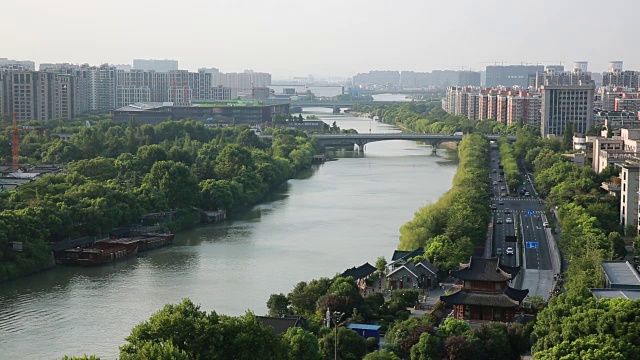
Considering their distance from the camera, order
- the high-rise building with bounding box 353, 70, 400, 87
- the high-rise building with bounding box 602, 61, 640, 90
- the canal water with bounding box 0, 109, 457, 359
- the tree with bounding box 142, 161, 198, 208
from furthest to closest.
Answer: the high-rise building with bounding box 353, 70, 400, 87
the high-rise building with bounding box 602, 61, 640, 90
the tree with bounding box 142, 161, 198, 208
the canal water with bounding box 0, 109, 457, 359

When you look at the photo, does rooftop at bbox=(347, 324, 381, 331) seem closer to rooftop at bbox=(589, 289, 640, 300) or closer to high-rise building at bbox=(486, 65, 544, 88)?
rooftop at bbox=(589, 289, 640, 300)

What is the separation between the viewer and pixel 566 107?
24578 millimetres

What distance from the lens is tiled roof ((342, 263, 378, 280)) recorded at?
8.68 m

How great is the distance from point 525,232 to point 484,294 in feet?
13.6

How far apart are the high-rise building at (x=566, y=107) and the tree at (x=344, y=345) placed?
18841mm

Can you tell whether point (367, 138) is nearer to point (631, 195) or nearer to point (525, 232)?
point (525, 232)

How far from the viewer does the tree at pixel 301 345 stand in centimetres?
572

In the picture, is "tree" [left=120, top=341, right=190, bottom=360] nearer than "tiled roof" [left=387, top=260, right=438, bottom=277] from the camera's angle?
Yes

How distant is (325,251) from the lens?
419 inches

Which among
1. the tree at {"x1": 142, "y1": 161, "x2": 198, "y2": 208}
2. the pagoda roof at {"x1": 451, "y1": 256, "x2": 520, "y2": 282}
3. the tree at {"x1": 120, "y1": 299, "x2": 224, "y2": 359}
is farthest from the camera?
the tree at {"x1": 142, "y1": 161, "x2": 198, "y2": 208}

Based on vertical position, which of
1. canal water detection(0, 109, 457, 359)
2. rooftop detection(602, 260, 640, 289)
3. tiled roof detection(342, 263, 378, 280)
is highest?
rooftop detection(602, 260, 640, 289)

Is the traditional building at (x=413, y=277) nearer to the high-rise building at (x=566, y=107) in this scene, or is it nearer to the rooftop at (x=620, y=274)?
the rooftop at (x=620, y=274)

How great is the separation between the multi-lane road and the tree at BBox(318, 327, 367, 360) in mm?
2561

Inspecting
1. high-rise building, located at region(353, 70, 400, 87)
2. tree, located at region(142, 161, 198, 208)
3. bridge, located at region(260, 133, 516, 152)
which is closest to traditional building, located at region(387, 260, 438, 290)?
tree, located at region(142, 161, 198, 208)
